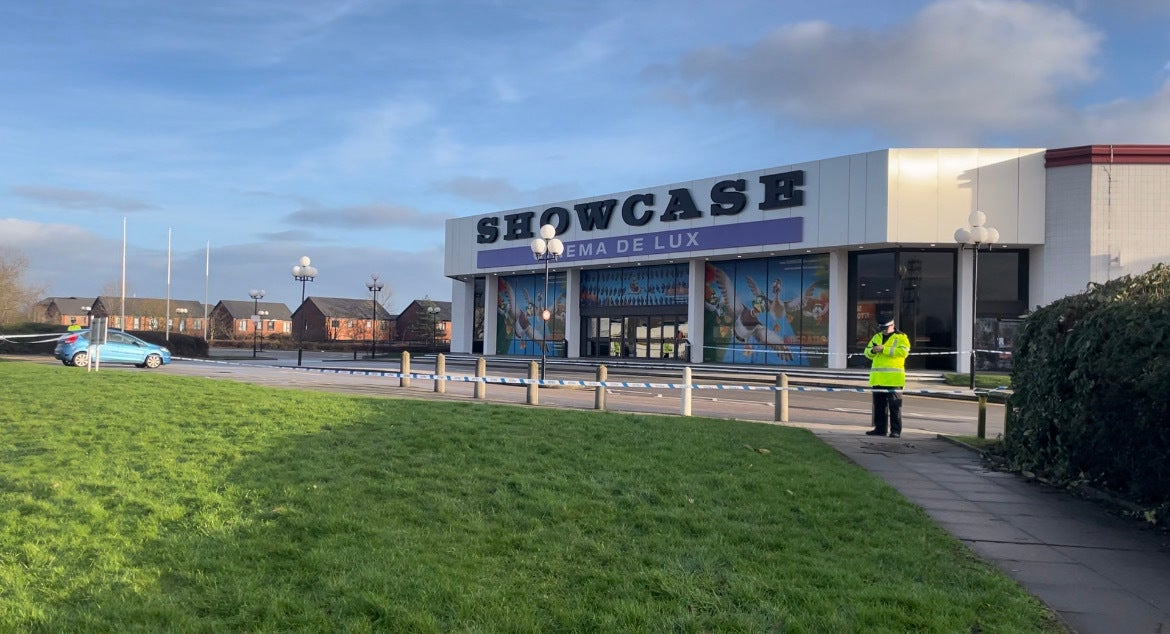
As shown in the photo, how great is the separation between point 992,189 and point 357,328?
78.4m

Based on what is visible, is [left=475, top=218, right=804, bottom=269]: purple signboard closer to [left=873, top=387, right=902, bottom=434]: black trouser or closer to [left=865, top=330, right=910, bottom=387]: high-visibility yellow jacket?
[left=865, top=330, right=910, bottom=387]: high-visibility yellow jacket

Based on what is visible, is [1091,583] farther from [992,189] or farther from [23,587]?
[992,189]

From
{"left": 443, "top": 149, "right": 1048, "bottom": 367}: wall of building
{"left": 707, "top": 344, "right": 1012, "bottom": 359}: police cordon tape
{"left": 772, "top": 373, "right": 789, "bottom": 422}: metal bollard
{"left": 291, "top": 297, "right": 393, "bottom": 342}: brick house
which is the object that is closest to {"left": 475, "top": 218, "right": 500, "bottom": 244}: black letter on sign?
{"left": 443, "top": 149, "right": 1048, "bottom": 367}: wall of building

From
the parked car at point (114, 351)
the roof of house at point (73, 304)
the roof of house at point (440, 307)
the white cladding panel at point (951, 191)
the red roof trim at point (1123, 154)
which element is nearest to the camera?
the red roof trim at point (1123, 154)

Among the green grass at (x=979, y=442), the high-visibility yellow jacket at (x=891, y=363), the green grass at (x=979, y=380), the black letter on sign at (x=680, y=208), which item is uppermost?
the black letter on sign at (x=680, y=208)

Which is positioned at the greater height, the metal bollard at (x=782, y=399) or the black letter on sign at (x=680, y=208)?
the black letter on sign at (x=680, y=208)

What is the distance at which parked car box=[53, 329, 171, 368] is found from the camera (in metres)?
28.0

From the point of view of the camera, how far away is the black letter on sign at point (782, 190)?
100ft

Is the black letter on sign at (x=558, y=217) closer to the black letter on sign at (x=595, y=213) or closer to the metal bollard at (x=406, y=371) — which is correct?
the black letter on sign at (x=595, y=213)

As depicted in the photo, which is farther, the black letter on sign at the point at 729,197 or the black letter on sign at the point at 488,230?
the black letter on sign at the point at 488,230

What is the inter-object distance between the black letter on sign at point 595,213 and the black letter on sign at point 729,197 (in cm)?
564

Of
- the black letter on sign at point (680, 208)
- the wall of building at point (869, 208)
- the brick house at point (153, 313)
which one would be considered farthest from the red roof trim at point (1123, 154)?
the brick house at point (153, 313)

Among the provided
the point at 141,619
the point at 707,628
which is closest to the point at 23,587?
the point at 141,619

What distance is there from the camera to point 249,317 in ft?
342
